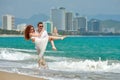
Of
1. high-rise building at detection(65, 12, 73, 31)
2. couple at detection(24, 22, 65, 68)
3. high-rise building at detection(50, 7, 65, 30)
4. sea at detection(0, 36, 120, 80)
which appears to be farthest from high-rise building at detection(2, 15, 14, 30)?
couple at detection(24, 22, 65, 68)

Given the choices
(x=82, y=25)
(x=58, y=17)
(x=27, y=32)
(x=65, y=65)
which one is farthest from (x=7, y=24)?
(x=27, y=32)

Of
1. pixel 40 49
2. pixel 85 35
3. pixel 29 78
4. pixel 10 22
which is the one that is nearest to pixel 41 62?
pixel 40 49

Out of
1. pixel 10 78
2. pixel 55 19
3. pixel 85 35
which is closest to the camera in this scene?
pixel 10 78

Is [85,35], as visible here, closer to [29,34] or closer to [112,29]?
[112,29]

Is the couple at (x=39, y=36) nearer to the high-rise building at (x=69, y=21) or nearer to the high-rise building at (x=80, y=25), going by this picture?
the high-rise building at (x=69, y=21)

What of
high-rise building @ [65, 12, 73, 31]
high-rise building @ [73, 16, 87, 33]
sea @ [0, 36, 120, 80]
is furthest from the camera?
high-rise building @ [73, 16, 87, 33]

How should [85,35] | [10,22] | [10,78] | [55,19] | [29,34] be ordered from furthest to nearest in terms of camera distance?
1. [10,22]
2. [55,19]
3. [85,35]
4. [29,34]
5. [10,78]

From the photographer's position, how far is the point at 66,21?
174m

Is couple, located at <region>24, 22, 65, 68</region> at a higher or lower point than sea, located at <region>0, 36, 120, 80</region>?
higher

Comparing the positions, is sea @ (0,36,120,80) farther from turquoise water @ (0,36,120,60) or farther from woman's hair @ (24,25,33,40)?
woman's hair @ (24,25,33,40)

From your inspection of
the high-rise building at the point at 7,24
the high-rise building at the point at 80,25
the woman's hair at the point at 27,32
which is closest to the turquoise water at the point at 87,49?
the woman's hair at the point at 27,32

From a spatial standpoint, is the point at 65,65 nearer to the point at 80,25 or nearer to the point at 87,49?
the point at 87,49

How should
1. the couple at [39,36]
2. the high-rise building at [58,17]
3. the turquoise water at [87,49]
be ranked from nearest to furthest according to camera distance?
1. the couple at [39,36]
2. the turquoise water at [87,49]
3. the high-rise building at [58,17]

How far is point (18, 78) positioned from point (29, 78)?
0.88 feet
